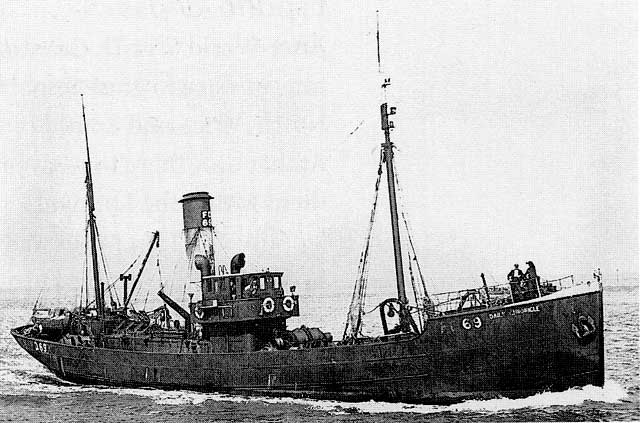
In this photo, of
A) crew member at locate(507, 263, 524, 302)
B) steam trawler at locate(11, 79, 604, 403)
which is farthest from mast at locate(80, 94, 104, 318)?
crew member at locate(507, 263, 524, 302)

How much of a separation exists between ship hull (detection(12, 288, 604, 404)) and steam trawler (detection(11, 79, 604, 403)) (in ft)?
0.09

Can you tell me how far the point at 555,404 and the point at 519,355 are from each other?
1.67 m

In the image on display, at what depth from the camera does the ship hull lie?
2052cm

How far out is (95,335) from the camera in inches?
1167

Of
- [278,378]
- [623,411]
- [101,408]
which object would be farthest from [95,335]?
[623,411]

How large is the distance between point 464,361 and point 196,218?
1135 cm

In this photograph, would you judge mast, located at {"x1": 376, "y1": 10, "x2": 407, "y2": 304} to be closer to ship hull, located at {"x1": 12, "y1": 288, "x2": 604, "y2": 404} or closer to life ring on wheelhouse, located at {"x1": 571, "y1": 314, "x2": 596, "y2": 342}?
ship hull, located at {"x1": 12, "y1": 288, "x2": 604, "y2": 404}

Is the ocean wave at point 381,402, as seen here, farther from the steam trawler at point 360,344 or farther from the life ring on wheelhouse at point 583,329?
the life ring on wheelhouse at point 583,329

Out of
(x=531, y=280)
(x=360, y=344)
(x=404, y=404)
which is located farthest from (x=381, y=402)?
(x=531, y=280)

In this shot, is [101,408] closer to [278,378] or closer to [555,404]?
[278,378]

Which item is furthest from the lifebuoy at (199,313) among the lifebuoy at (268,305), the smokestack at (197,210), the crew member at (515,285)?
the crew member at (515,285)

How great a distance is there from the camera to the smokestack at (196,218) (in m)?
27.0

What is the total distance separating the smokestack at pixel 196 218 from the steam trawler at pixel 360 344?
4 cm

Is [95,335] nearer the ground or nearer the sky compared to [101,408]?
nearer the sky
